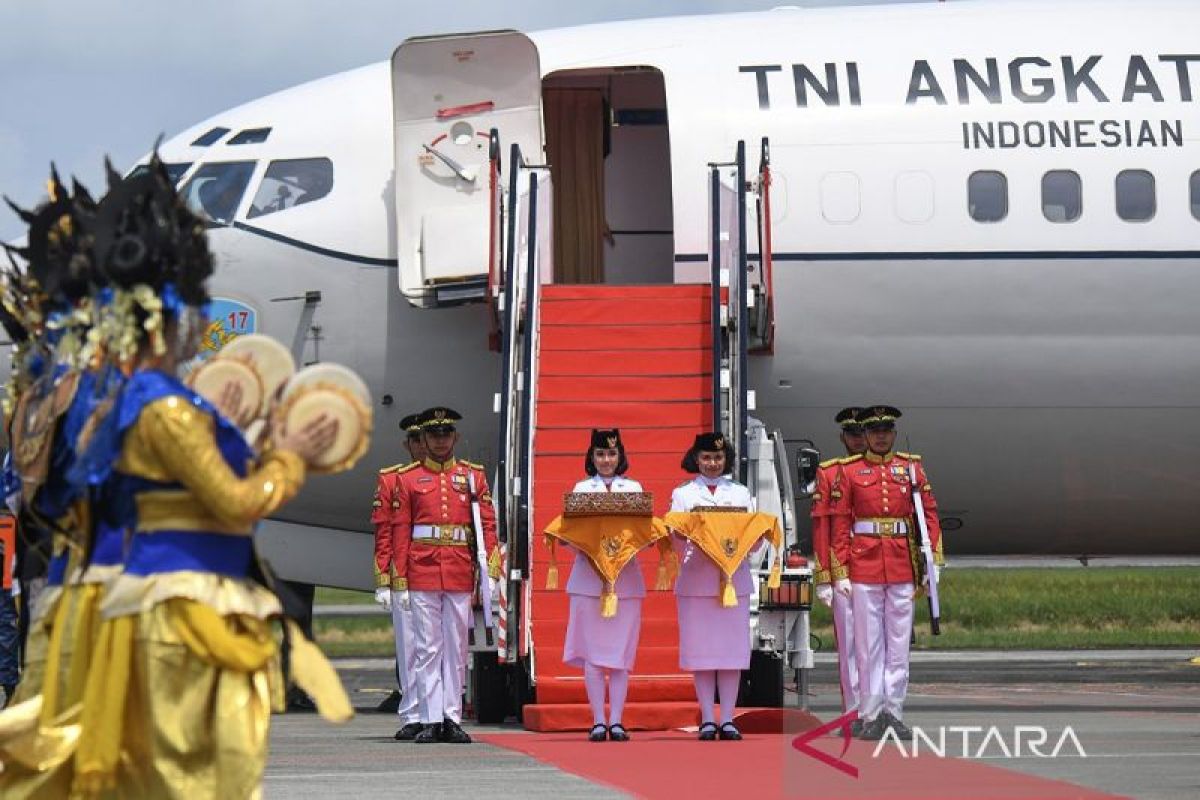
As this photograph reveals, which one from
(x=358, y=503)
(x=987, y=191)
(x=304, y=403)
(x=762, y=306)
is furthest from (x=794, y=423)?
(x=304, y=403)

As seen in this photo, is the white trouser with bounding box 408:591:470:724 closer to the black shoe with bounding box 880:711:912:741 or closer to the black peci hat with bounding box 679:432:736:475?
the black peci hat with bounding box 679:432:736:475

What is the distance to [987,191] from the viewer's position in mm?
16734

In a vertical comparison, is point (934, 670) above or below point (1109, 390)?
below

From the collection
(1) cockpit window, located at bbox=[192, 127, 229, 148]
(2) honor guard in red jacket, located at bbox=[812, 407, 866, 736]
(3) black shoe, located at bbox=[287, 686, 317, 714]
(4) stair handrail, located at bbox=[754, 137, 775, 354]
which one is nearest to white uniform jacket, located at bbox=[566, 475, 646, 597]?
(2) honor guard in red jacket, located at bbox=[812, 407, 866, 736]

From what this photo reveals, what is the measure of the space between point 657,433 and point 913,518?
2.44 meters

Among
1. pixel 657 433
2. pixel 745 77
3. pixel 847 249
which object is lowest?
pixel 657 433

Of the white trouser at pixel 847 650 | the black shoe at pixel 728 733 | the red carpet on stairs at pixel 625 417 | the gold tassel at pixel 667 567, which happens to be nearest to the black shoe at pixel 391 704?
the red carpet on stairs at pixel 625 417

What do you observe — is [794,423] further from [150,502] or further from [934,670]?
[150,502]

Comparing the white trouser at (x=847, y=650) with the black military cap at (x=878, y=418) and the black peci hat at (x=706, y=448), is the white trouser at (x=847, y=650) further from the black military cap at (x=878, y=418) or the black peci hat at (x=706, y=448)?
the black peci hat at (x=706, y=448)

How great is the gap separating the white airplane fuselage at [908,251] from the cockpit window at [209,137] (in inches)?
14.9

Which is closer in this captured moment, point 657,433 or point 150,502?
point 150,502

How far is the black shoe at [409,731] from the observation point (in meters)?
14.0

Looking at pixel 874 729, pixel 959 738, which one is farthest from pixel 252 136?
pixel 959 738

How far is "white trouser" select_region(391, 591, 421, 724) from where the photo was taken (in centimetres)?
1417
